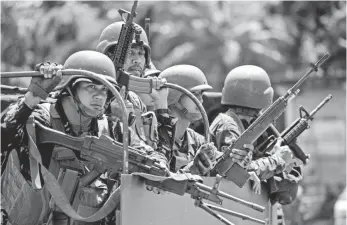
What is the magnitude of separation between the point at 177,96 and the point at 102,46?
35.9 inches

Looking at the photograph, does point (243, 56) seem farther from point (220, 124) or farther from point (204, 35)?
point (220, 124)

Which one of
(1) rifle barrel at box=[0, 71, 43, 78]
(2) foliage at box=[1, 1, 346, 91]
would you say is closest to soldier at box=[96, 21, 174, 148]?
(1) rifle barrel at box=[0, 71, 43, 78]

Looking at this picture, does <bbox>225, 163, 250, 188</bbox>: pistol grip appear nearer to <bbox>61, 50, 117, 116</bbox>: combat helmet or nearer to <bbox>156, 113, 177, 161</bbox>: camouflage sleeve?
<bbox>156, 113, 177, 161</bbox>: camouflage sleeve

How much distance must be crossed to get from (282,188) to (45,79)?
12.8ft

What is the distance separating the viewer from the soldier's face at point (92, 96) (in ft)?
24.4

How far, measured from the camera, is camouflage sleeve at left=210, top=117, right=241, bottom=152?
31.5 feet

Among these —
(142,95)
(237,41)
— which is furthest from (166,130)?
(237,41)

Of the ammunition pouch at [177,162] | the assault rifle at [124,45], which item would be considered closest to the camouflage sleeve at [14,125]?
the assault rifle at [124,45]

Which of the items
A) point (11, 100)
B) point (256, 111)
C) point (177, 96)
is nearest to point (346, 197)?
point (256, 111)

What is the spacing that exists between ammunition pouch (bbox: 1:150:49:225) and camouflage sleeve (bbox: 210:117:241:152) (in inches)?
101

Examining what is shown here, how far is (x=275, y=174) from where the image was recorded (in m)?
9.82

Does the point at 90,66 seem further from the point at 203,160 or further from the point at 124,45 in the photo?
the point at 203,160

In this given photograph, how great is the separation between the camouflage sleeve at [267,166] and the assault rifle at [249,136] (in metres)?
0.36

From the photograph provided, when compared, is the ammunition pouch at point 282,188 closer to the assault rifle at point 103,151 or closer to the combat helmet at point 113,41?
the combat helmet at point 113,41
